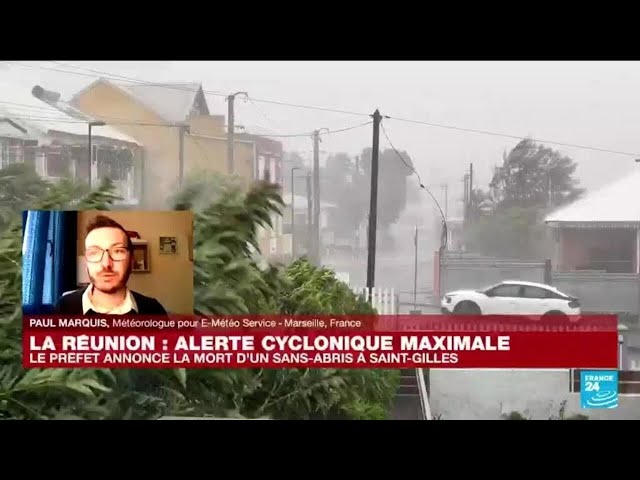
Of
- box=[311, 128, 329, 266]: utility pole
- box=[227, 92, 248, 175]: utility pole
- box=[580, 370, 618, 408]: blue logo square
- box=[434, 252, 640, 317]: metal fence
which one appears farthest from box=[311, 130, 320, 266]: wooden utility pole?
box=[580, 370, 618, 408]: blue logo square

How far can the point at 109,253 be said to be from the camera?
4070mm

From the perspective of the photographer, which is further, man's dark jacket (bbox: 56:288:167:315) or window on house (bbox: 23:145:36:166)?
window on house (bbox: 23:145:36:166)

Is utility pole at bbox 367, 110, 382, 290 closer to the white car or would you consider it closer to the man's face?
the white car

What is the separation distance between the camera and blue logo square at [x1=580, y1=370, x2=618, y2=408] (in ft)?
13.8

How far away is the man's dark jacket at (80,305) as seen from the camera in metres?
4.09

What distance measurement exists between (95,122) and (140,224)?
554 mm

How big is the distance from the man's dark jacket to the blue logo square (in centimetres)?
200

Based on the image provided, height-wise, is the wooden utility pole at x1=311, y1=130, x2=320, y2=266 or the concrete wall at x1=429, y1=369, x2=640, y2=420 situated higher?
the wooden utility pole at x1=311, y1=130, x2=320, y2=266

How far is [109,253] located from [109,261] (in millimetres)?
37

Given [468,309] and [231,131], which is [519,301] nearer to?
[468,309]

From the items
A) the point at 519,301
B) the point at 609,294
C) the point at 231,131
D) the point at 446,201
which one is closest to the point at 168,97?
the point at 231,131

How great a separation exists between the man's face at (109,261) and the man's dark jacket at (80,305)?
0.08 m

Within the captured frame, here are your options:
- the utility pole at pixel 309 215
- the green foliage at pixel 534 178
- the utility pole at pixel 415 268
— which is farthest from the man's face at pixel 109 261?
the green foliage at pixel 534 178

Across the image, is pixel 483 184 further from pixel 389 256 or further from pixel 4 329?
pixel 4 329
